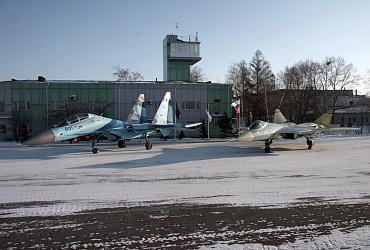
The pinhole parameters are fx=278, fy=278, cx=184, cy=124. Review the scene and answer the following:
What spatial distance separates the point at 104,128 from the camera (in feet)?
57.3

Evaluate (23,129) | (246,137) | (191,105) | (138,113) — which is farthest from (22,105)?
(246,137)

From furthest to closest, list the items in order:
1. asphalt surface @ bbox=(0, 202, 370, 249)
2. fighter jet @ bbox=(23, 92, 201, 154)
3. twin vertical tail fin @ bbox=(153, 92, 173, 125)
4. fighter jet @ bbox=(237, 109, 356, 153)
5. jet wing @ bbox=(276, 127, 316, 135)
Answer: twin vertical tail fin @ bbox=(153, 92, 173, 125) < jet wing @ bbox=(276, 127, 316, 135) < fighter jet @ bbox=(237, 109, 356, 153) < fighter jet @ bbox=(23, 92, 201, 154) < asphalt surface @ bbox=(0, 202, 370, 249)

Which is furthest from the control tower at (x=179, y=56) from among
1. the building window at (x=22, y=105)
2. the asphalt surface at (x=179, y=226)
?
the asphalt surface at (x=179, y=226)

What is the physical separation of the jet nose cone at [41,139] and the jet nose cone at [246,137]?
9.63 metres

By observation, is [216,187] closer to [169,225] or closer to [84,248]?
[169,225]

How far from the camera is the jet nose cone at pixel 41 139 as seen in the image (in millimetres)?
13273

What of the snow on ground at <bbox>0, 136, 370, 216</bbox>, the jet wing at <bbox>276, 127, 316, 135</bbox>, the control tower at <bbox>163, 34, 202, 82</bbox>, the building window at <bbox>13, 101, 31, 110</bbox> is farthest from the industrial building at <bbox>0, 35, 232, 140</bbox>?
the snow on ground at <bbox>0, 136, 370, 216</bbox>

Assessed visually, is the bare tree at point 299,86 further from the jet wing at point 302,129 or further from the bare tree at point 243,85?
the jet wing at point 302,129

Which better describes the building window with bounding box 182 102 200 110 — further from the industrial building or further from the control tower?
the control tower

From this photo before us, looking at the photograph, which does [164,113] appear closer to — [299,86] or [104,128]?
[104,128]

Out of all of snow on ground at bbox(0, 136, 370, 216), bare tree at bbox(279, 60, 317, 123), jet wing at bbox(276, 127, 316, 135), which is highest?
bare tree at bbox(279, 60, 317, 123)

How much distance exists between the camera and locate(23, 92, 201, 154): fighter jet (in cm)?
1436

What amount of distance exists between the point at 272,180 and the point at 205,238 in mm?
4848

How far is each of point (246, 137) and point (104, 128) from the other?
875 centimetres
